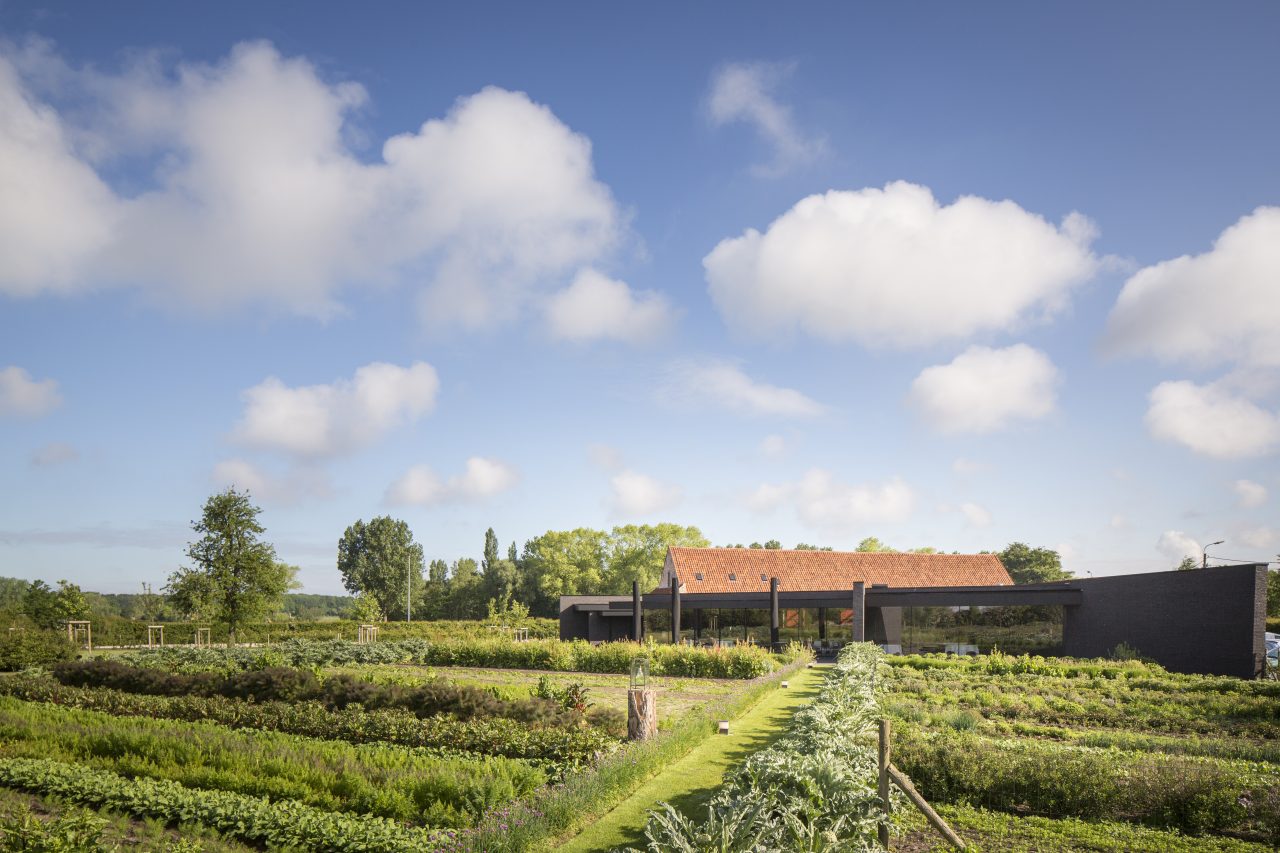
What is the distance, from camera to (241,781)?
365 inches

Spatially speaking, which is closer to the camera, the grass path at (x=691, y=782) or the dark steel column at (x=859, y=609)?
the grass path at (x=691, y=782)

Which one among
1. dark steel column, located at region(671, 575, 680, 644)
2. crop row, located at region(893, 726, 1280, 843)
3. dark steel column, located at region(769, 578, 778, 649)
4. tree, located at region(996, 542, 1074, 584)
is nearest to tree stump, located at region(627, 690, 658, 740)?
crop row, located at region(893, 726, 1280, 843)

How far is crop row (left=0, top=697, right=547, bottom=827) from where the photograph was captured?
8.45 metres

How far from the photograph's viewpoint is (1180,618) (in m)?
23.1

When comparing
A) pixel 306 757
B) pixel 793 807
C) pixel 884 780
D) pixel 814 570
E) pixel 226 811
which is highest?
pixel 793 807

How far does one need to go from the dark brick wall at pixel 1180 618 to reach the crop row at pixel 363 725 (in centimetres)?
1936

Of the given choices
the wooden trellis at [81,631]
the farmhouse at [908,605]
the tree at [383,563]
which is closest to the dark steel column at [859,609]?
the farmhouse at [908,605]

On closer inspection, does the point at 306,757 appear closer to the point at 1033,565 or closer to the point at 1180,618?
the point at 1180,618

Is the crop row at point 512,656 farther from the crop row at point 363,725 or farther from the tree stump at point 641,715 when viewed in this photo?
the tree stump at point 641,715

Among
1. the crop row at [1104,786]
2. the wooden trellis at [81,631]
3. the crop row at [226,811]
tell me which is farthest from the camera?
the wooden trellis at [81,631]

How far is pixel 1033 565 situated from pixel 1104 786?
52.0 m

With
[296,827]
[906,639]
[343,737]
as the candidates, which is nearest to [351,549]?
[906,639]

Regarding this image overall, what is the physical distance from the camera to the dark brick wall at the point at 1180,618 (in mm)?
20812

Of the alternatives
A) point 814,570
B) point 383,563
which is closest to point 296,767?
point 814,570
